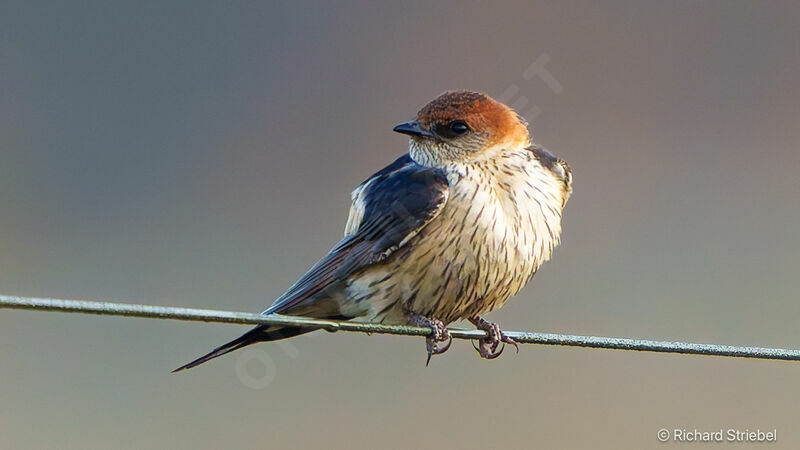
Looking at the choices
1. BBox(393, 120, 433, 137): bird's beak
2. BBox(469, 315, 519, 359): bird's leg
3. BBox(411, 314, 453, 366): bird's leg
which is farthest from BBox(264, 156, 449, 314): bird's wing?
BBox(469, 315, 519, 359): bird's leg

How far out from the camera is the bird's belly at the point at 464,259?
425 cm

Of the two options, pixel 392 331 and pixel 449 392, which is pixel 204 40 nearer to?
pixel 449 392

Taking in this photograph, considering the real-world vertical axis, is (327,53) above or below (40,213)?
above

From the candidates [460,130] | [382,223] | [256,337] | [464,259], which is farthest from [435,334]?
[460,130]

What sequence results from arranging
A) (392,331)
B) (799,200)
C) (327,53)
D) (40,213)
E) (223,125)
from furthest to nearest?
(327,53), (223,125), (40,213), (799,200), (392,331)

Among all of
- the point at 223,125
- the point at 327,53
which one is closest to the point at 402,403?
the point at 223,125

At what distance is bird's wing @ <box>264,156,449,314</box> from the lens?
428 centimetres

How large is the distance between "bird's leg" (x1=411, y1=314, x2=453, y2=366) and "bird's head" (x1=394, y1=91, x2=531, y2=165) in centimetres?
56

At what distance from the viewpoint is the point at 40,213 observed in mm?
10156

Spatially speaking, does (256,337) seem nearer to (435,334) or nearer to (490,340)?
(435,334)

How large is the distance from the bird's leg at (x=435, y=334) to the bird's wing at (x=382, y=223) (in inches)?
9.5

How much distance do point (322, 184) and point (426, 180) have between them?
217 inches

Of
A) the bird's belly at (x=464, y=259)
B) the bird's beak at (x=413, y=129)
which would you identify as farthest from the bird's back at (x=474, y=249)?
the bird's beak at (x=413, y=129)

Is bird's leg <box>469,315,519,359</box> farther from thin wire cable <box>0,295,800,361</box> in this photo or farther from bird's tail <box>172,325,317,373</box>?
bird's tail <box>172,325,317,373</box>
